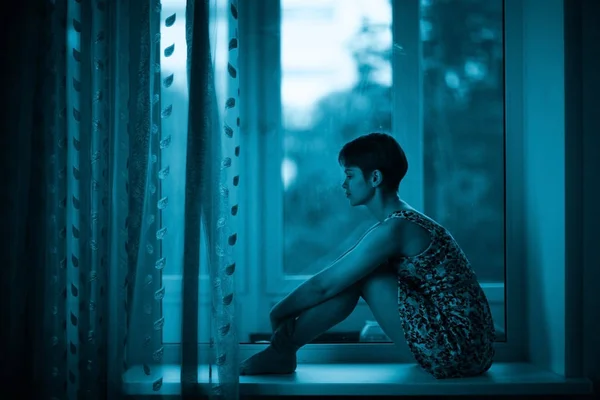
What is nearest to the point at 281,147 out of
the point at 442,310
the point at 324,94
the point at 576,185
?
the point at 324,94

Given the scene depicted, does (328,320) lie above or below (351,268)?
below

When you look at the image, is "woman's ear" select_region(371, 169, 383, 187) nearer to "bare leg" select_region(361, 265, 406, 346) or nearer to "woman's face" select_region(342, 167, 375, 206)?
"woman's face" select_region(342, 167, 375, 206)

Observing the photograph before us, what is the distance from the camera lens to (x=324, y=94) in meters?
1.84

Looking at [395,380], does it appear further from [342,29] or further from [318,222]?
[342,29]

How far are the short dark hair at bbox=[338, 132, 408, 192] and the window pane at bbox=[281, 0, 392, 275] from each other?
23 centimetres

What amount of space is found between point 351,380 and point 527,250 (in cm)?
71

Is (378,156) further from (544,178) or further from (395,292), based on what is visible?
(544,178)

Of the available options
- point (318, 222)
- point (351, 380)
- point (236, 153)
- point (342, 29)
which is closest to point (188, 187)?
point (236, 153)

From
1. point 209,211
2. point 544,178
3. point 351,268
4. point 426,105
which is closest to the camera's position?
point 209,211

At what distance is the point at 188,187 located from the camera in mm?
1435

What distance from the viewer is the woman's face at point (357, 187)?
1.63 metres

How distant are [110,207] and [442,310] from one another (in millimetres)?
902

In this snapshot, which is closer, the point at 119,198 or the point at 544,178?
the point at 119,198

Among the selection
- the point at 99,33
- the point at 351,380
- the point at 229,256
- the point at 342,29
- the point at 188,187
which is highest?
the point at 342,29
